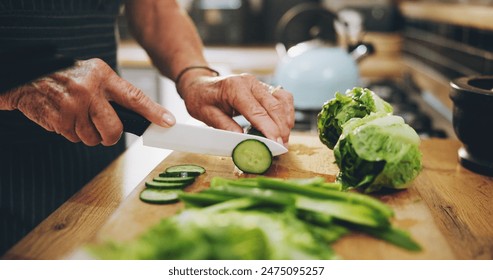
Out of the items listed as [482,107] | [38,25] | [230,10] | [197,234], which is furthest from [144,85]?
[197,234]

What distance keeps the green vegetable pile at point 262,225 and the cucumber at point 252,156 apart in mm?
205

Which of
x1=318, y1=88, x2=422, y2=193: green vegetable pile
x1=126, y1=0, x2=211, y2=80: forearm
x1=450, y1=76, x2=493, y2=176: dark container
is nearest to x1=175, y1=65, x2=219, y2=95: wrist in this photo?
x1=126, y1=0, x2=211, y2=80: forearm

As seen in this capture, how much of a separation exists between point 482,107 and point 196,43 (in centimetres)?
103

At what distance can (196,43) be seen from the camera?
1.96m

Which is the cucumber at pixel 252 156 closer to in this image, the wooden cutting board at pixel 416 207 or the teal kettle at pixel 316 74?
the wooden cutting board at pixel 416 207

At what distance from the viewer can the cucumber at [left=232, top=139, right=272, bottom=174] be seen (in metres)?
1.37

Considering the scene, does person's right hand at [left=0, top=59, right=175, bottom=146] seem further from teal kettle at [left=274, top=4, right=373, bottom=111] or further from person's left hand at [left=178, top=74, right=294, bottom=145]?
teal kettle at [left=274, top=4, right=373, bottom=111]

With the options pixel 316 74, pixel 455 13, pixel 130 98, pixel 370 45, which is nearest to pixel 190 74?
pixel 130 98

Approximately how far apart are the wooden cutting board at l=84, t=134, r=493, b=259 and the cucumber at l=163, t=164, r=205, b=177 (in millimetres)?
22

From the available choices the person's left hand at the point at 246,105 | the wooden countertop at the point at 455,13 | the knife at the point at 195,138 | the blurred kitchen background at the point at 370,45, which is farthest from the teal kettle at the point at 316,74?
the knife at the point at 195,138

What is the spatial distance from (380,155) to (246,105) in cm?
44

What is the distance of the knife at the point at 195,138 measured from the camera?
1421 millimetres

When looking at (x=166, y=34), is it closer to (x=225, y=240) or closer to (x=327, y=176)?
(x=327, y=176)

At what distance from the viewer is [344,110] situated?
4.86ft
